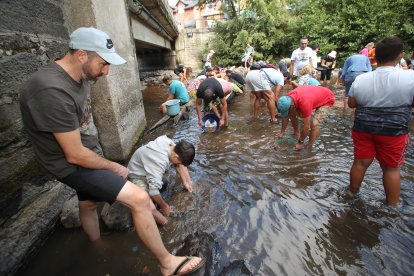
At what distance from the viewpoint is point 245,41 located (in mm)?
18812

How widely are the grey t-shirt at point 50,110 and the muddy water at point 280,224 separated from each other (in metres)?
1.20

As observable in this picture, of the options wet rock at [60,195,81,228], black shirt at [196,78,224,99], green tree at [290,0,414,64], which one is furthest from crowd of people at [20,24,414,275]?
green tree at [290,0,414,64]

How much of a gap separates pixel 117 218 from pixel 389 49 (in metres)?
3.34

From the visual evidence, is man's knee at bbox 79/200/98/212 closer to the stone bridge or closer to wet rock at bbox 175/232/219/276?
the stone bridge

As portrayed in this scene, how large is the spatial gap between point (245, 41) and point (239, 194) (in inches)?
682

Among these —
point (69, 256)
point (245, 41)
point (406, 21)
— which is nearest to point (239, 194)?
point (69, 256)

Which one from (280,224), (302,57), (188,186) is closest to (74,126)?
(188,186)

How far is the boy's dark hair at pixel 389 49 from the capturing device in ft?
8.27

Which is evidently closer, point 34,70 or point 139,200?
point 139,200

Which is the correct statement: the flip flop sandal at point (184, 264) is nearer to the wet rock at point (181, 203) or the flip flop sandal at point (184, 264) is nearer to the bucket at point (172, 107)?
the wet rock at point (181, 203)

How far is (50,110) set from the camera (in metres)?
1.68

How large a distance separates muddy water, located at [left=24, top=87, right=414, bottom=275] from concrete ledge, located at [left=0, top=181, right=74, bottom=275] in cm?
14

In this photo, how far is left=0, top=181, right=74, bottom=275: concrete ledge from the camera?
2266mm

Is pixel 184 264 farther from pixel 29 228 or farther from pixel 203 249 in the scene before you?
pixel 29 228
